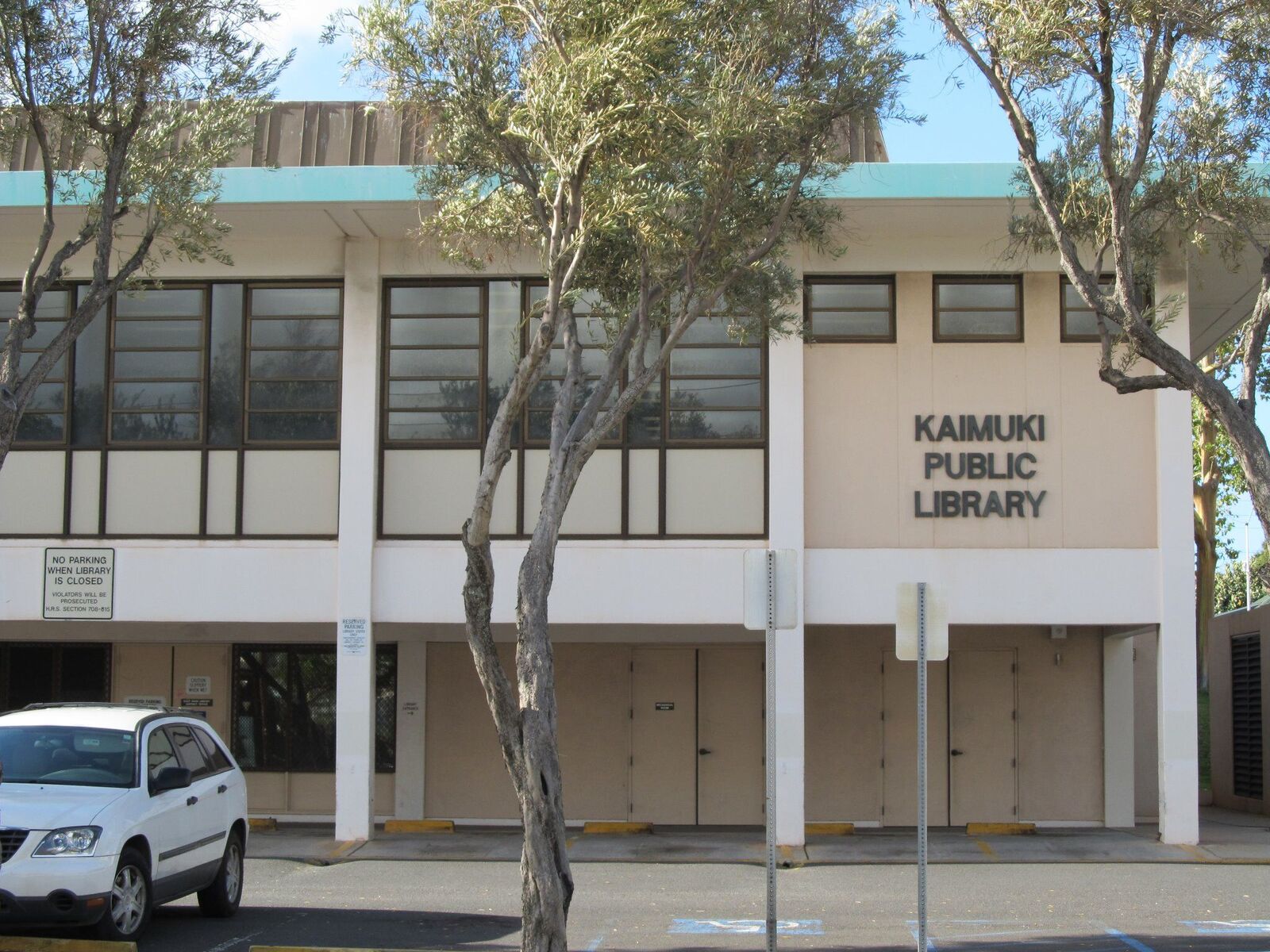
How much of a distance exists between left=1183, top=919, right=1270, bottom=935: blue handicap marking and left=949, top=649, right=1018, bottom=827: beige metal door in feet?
22.5

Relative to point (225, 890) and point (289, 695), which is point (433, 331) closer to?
point (289, 695)

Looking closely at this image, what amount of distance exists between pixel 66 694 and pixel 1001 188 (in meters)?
13.4

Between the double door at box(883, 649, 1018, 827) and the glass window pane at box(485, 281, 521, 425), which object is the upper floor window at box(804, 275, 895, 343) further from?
the double door at box(883, 649, 1018, 827)

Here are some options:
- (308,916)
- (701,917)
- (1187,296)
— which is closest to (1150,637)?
(1187,296)

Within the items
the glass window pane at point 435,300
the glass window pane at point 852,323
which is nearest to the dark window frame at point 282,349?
the glass window pane at point 435,300

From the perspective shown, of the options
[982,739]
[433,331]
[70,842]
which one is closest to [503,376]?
[433,331]

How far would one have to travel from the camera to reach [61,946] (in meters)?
9.34

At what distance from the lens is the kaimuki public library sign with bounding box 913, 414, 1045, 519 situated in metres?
17.1

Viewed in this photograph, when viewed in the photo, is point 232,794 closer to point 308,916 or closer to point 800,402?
point 308,916

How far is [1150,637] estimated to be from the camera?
21.4 metres

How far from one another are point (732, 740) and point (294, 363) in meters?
7.25

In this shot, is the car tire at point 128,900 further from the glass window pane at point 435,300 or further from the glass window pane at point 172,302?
the glass window pane at point 172,302

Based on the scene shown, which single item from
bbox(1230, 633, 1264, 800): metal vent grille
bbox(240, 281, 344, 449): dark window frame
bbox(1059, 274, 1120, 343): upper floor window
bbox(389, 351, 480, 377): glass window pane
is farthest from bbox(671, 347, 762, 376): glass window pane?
bbox(1230, 633, 1264, 800): metal vent grille

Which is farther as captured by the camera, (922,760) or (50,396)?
(50,396)
